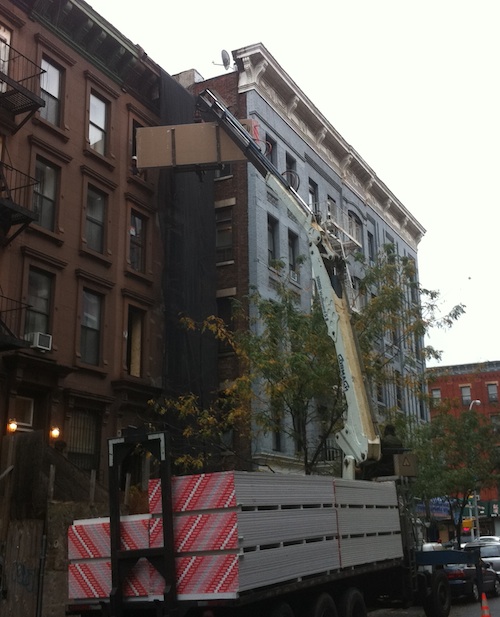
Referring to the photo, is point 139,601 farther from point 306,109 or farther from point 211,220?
point 306,109

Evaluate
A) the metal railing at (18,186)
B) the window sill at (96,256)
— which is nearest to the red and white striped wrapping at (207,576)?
the metal railing at (18,186)

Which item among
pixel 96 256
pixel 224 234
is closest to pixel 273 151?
pixel 224 234

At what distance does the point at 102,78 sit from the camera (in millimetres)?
25062

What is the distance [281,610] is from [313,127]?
28.4 metres

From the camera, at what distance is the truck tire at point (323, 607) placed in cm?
1095

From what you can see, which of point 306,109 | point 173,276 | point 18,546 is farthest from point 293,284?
point 18,546

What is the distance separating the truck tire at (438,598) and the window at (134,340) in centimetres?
1176

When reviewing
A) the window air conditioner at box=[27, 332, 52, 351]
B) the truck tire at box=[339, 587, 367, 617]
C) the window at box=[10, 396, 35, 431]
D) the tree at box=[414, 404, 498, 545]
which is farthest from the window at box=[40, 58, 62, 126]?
the tree at box=[414, 404, 498, 545]

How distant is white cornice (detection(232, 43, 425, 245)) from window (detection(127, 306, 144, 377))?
11.5 meters

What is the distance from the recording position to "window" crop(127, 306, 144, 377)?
24.5 meters

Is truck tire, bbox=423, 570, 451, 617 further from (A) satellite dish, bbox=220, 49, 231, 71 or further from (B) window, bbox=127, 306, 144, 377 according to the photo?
(A) satellite dish, bbox=220, 49, 231, 71

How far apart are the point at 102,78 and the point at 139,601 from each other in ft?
63.4

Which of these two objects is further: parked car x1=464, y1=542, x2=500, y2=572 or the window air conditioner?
parked car x1=464, y1=542, x2=500, y2=572

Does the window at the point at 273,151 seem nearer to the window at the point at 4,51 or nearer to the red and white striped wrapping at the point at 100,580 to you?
the window at the point at 4,51
